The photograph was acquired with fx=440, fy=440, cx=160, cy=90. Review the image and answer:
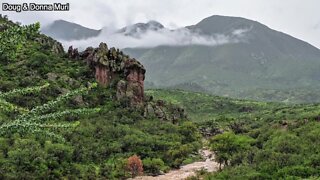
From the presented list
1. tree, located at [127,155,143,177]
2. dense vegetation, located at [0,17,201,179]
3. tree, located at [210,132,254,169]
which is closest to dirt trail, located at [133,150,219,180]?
tree, located at [127,155,143,177]

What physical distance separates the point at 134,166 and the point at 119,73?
105 ft

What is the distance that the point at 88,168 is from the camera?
64125 mm

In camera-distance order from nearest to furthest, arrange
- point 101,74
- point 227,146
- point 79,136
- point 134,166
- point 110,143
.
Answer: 1. point 134,166
2. point 227,146
3. point 79,136
4. point 110,143
5. point 101,74

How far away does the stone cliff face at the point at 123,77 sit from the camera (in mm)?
91125

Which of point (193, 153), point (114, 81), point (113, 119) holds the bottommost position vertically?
point (193, 153)

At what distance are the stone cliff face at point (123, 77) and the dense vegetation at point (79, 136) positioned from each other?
6.01 ft

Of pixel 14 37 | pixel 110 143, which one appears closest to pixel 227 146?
pixel 110 143

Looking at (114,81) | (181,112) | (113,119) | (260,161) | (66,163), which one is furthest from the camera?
(181,112)

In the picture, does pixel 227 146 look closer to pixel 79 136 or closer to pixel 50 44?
pixel 79 136

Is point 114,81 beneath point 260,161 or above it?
above

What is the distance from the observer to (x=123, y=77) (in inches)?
3713

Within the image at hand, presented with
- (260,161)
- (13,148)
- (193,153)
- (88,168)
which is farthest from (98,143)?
(260,161)

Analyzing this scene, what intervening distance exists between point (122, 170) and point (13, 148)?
1605 centimetres

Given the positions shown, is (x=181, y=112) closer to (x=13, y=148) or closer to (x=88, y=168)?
(x=88, y=168)
